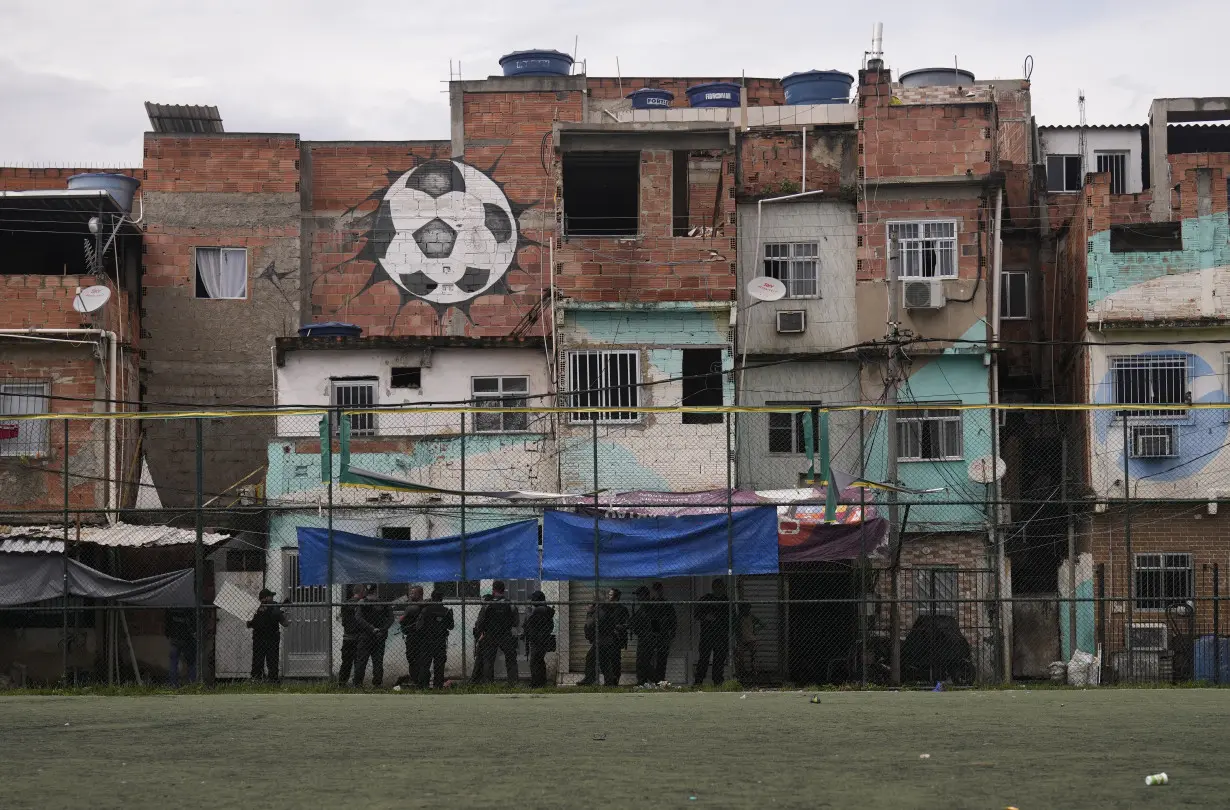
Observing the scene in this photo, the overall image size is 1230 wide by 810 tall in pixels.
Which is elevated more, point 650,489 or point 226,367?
point 226,367

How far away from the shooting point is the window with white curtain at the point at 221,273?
32938 millimetres

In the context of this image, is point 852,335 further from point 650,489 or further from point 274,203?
point 274,203

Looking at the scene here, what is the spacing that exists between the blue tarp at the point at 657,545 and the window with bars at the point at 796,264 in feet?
28.3

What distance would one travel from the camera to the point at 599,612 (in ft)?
76.9

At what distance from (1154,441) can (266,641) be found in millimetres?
15642

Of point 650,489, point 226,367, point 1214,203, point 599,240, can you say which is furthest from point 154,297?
point 1214,203

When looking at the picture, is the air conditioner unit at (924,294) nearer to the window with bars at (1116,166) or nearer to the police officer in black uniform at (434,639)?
the window with bars at (1116,166)

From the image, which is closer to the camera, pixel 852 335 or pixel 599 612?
pixel 599 612

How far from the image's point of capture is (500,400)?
2911 cm

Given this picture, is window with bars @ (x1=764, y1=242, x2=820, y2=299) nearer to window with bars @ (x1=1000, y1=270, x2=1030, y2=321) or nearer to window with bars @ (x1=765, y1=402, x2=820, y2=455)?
window with bars @ (x1=765, y1=402, x2=820, y2=455)

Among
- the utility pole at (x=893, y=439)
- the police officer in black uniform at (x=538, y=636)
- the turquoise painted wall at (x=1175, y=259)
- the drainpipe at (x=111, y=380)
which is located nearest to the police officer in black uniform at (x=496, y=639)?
the police officer in black uniform at (x=538, y=636)

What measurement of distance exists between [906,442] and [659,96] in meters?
11.2

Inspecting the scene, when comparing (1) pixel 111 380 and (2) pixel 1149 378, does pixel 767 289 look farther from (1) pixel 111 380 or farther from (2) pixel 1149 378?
(1) pixel 111 380

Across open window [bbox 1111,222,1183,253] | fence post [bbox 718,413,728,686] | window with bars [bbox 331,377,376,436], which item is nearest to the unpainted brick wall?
window with bars [bbox 331,377,376,436]
